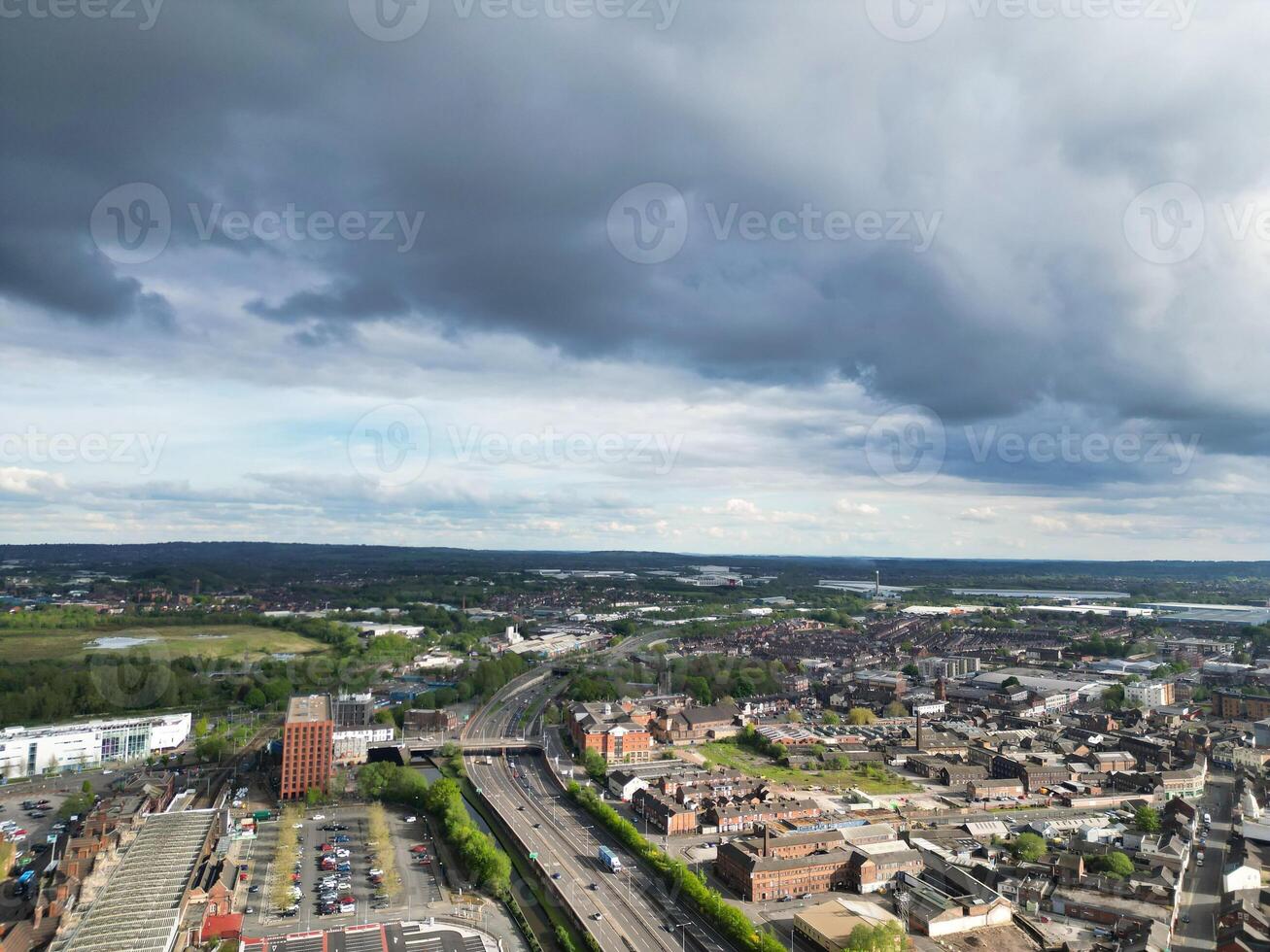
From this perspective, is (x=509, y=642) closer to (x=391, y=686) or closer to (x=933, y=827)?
(x=391, y=686)

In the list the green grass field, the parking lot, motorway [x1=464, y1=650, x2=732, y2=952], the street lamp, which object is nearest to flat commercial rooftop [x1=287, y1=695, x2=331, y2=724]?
the parking lot

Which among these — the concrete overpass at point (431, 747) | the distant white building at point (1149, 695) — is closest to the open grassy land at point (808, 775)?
the concrete overpass at point (431, 747)

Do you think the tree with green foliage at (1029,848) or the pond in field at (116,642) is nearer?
the tree with green foliage at (1029,848)

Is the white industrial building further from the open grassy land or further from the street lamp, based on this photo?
the street lamp

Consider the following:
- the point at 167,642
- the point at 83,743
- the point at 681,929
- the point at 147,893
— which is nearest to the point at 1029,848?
the point at 681,929

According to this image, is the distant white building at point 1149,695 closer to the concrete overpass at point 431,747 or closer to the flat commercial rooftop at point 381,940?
the concrete overpass at point 431,747

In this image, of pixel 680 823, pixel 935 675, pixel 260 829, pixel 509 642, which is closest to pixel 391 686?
pixel 509 642

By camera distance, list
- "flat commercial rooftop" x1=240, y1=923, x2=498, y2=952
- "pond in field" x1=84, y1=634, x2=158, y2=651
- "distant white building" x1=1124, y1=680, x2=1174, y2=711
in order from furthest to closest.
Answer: "pond in field" x1=84, y1=634, x2=158, y2=651 < "distant white building" x1=1124, y1=680, x2=1174, y2=711 < "flat commercial rooftop" x1=240, y1=923, x2=498, y2=952
